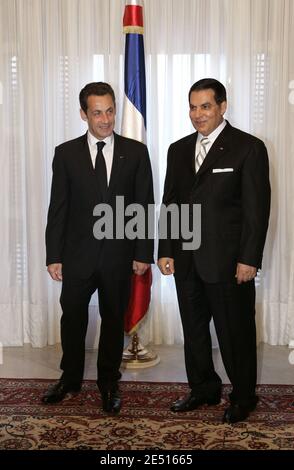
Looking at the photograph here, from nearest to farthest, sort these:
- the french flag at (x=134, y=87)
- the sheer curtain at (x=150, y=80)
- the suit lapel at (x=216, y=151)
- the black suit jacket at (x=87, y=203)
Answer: the suit lapel at (x=216, y=151), the black suit jacket at (x=87, y=203), the french flag at (x=134, y=87), the sheer curtain at (x=150, y=80)

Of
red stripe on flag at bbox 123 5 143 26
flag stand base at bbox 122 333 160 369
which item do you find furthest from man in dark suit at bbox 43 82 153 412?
red stripe on flag at bbox 123 5 143 26

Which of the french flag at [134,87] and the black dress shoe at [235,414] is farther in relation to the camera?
the french flag at [134,87]

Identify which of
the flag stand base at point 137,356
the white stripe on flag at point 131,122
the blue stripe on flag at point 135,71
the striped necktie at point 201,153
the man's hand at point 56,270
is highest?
the blue stripe on flag at point 135,71

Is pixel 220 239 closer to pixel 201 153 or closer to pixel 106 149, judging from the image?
pixel 201 153

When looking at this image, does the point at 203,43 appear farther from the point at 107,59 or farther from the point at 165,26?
the point at 107,59

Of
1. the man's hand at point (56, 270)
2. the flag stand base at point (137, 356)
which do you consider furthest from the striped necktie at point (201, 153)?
the flag stand base at point (137, 356)

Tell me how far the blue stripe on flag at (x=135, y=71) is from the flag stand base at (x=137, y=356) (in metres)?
1.52

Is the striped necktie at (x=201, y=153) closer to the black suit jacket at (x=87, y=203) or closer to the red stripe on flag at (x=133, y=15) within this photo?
the black suit jacket at (x=87, y=203)

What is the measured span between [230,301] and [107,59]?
207 cm

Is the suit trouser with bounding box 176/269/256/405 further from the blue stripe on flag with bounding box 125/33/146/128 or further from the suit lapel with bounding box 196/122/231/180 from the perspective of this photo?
the blue stripe on flag with bounding box 125/33/146/128

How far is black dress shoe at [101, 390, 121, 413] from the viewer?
3113 millimetres

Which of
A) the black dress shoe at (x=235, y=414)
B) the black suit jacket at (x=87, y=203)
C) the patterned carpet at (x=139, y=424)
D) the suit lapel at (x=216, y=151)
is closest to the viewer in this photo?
the patterned carpet at (x=139, y=424)

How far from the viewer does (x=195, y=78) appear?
165 inches

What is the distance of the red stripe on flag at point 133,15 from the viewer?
381cm
